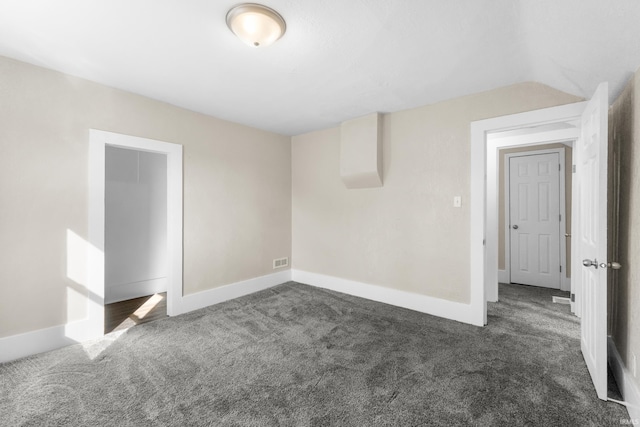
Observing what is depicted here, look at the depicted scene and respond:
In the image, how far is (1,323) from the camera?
224cm

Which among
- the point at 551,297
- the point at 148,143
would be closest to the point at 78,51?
the point at 148,143

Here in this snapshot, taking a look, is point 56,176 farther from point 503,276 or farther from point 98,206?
point 503,276

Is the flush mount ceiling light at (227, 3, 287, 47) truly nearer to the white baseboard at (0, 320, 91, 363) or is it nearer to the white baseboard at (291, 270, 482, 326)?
the white baseboard at (0, 320, 91, 363)

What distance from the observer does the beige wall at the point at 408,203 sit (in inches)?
119

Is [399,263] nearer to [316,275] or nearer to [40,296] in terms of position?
[316,275]

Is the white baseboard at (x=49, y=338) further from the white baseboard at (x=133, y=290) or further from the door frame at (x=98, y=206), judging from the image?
the white baseboard at (x=133, y=290)

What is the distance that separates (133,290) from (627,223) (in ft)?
17.3

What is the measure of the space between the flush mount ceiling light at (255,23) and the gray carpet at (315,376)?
7.65 feet

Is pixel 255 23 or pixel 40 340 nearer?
pixel 255 23

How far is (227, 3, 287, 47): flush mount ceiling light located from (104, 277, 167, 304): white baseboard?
3.69m

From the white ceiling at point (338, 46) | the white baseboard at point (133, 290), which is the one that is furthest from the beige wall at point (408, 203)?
the white baseboard at point (133, 290)

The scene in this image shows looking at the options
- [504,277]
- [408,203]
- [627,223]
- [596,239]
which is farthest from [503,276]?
[596,239]

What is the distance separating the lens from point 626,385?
173cm

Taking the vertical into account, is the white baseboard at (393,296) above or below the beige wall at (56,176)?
below
